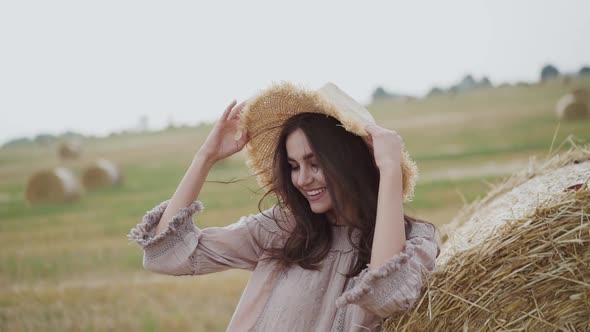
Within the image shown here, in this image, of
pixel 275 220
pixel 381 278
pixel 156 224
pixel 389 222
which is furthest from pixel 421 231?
pixel 156 224

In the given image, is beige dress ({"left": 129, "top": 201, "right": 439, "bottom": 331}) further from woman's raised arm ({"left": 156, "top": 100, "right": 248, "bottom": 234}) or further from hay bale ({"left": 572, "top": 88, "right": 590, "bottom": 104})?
hay bale ({"left": 572, "top": 88, "right": 590, "bottom": 104})

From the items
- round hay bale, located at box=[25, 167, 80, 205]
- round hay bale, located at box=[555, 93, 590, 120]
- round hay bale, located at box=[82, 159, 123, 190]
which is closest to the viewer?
round hay bale, located at box=[25, 167, 80, 205]

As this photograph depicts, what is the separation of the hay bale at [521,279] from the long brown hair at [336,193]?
0.26 m

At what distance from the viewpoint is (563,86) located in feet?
57.7

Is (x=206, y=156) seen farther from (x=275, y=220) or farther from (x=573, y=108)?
(x=573, y=108)

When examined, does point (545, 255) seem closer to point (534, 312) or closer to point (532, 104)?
point (534, 312)

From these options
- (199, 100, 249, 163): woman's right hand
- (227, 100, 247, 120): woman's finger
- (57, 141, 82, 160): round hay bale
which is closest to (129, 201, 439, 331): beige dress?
(199, 100, 249, 163): woman's right hand

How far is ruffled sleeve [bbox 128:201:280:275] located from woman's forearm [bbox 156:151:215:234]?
3cm

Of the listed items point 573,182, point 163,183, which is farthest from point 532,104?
point 573,182

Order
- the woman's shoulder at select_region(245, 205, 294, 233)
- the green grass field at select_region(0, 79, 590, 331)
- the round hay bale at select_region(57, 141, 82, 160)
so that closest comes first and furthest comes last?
1. the woman's shoulder at select_region(245, 205, 294, 233)
2. the green grass field at select_region(0, 79, 590, 331)
3. the round hay bale at select_region(57, 141, 82, 160)

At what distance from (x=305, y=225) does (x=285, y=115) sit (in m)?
0.42

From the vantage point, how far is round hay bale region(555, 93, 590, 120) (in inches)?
470

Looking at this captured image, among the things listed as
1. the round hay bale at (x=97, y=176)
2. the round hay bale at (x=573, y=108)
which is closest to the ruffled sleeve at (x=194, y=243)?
the round hay bale at (x=97, y=176)

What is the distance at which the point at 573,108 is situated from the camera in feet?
39.8
